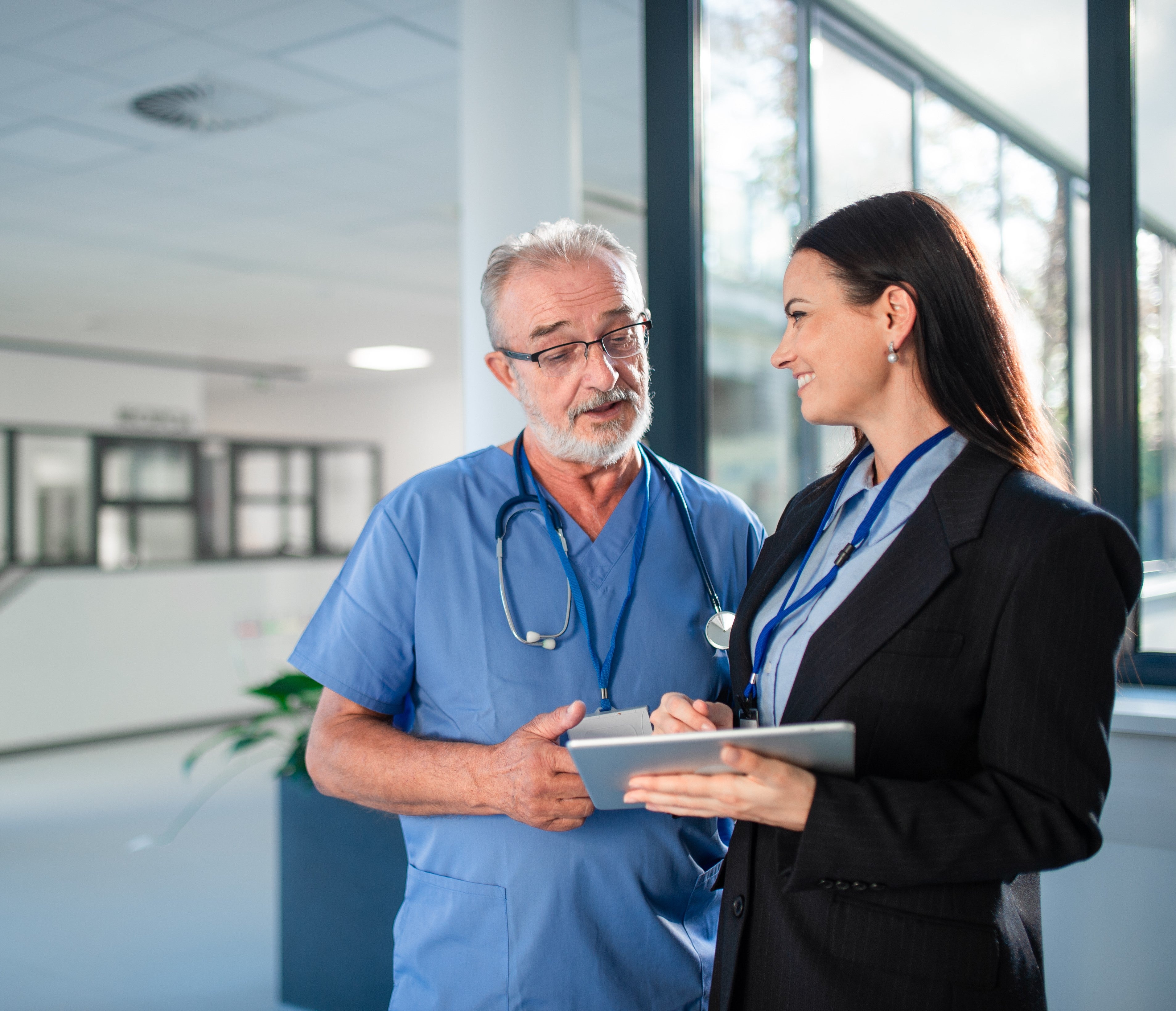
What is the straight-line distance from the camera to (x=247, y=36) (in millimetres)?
3230

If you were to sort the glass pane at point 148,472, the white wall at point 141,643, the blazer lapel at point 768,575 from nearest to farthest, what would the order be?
the blazer lapel at point 768,575 < the white wall at point 141,643 < the glass pane at point 148,472

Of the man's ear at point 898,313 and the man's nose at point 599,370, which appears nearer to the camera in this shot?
the man's ear at point 898,313

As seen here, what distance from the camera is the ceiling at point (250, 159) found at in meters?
3.19

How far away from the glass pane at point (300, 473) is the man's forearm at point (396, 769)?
8.61 metres

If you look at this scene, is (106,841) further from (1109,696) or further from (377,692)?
(1109,696)

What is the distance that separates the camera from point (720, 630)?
1.42 m

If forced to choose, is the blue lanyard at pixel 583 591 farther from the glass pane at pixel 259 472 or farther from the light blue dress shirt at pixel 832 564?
the glass pane at pixel 259 472

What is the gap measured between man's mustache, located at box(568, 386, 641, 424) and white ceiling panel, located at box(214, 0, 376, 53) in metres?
2.09

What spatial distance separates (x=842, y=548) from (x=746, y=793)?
14.5 inches

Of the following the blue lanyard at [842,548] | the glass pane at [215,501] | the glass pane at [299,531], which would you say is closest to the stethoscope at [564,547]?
the blue lanyard at [842,548]

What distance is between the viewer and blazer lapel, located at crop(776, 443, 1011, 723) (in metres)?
1.06

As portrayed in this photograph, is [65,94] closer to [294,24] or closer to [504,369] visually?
[294,24]

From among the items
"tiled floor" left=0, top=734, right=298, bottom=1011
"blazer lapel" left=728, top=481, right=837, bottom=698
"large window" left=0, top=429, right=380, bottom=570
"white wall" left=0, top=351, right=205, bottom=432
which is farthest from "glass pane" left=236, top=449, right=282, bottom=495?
"blazer lapel" left=728, top=481, right=837, bottom=698

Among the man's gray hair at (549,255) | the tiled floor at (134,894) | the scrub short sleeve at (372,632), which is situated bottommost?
the tiled floor at (134,894)
